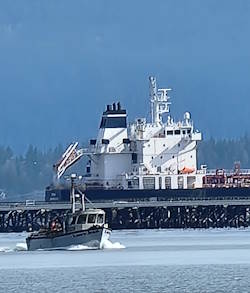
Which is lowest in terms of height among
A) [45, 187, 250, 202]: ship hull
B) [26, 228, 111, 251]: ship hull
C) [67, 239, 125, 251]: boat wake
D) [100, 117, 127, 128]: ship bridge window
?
[67, 239, 125, 251]: boat wake

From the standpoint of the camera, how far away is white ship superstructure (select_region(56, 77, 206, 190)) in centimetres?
15225

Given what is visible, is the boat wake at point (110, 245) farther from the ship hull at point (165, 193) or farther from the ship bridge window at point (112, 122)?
the ship bridge window at point (112, 122)

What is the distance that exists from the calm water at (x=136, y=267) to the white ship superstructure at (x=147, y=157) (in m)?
32.0

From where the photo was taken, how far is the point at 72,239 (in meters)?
107

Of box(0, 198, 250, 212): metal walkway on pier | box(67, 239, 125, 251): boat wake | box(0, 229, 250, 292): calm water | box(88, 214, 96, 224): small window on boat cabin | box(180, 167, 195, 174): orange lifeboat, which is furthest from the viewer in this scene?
box(180, 167, 195, 174): orange lifeboat

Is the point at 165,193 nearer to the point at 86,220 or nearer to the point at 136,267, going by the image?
the point at 86,220

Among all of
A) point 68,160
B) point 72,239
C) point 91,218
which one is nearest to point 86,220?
point 91,218

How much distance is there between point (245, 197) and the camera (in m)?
146

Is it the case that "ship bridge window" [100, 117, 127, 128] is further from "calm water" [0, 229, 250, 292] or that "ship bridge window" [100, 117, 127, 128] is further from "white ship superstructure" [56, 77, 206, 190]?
"calm water" [0, 229, 250, 292]

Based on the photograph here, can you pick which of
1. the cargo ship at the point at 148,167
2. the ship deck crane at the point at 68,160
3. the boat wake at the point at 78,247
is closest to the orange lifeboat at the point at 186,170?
the cargo ship at the point at 148,167

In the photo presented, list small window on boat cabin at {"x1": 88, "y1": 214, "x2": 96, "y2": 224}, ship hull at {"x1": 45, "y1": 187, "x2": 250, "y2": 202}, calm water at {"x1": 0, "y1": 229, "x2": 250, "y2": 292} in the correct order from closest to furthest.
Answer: calm water at {"x1": 0, "y1": 229, "x2": 250, "y2": 292}, small window on boat cabin at {"x1": 88, "y1": 214, "x2": 96, "y2": 224}, ship hull at {"x1": 45, "y1": 187, "x2": 250, "y2": 202}

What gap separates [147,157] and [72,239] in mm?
47295

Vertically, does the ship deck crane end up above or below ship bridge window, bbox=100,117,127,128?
below

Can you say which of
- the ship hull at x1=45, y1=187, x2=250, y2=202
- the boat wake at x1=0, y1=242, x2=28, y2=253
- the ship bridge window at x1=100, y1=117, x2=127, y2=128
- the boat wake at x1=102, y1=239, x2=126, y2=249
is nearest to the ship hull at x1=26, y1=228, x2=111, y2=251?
the boat wake at x1=102, y1=239, x2=126, y2=249
